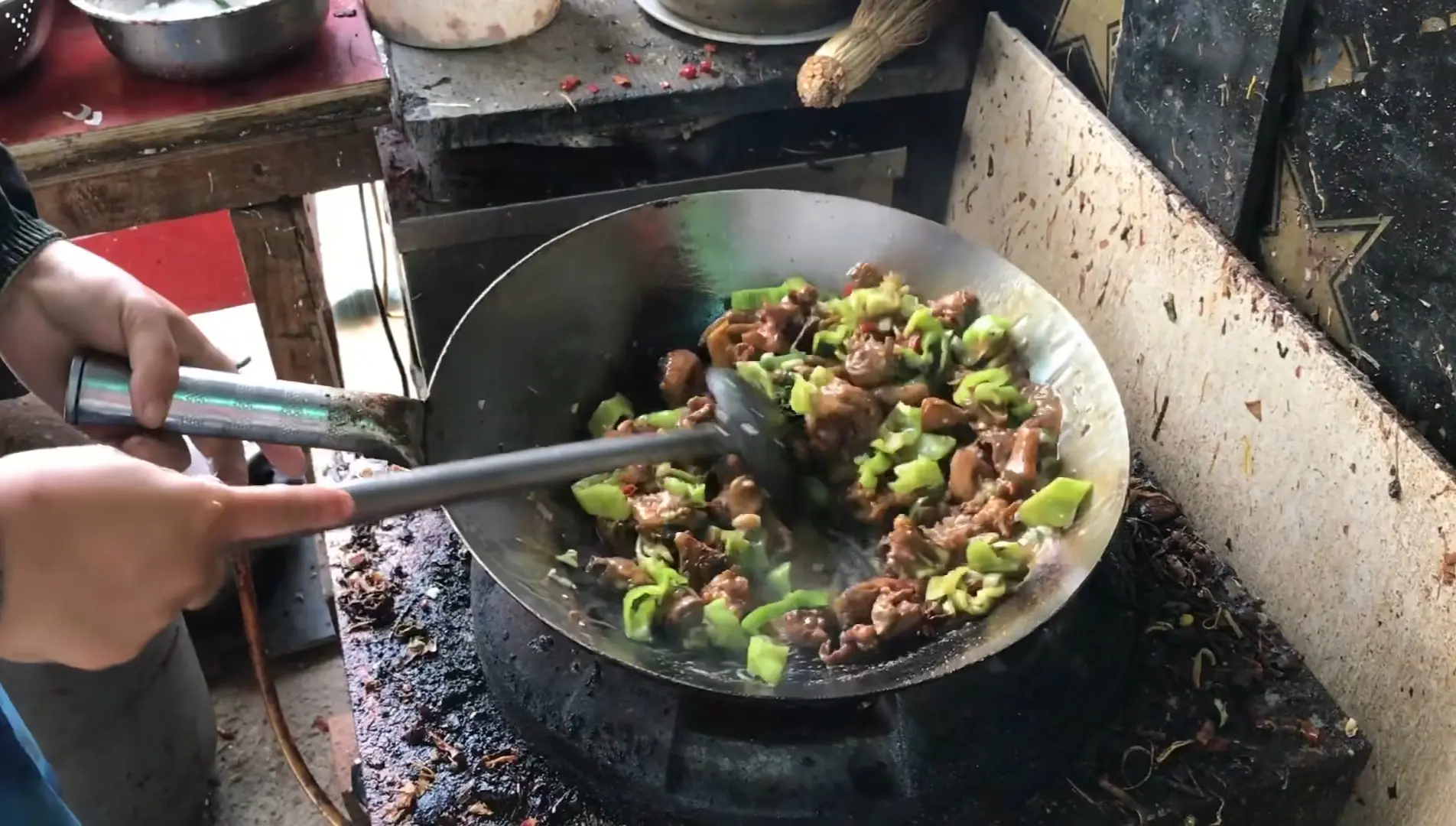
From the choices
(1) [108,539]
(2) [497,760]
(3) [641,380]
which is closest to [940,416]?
(3) [641,380]

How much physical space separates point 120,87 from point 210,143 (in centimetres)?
17

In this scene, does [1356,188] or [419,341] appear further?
[419,341]

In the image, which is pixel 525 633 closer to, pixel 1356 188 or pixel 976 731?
pixel 976 731

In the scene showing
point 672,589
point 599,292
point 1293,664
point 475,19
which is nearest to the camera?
point 672,589

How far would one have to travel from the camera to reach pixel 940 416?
1259mm

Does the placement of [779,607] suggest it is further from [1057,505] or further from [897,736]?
[1057,505]

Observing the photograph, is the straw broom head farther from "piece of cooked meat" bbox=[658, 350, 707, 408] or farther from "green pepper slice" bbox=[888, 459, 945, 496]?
"green pepper slice" bbox=[888, 459, 945, 496]

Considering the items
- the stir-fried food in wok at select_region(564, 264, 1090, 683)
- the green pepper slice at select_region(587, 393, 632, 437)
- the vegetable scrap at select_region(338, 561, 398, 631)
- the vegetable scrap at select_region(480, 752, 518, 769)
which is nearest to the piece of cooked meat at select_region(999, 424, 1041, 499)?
the stir-fried food in wok at select_region(564, 264, 1090, 683)

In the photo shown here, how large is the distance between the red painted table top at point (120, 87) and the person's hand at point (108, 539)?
90cm

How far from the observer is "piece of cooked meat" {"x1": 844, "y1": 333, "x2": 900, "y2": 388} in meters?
1.30

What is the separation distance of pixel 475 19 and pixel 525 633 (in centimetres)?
91

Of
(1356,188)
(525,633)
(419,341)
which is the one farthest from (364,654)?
(1356,188)

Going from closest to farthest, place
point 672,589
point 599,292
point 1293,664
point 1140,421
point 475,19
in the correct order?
1. point 672,589
2. point 1293,664
3. point 599,292
4. point 1140,421
5. point 475,19

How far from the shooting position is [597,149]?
5.36ft
